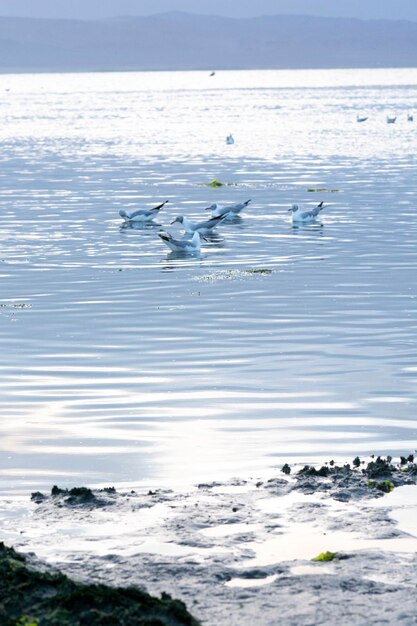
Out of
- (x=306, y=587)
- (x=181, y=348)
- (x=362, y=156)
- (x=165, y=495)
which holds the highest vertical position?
(x=362, y=156)

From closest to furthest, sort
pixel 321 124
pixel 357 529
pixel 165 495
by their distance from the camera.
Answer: pixel 357 529 → pixel 165 495 → pixel 321 124

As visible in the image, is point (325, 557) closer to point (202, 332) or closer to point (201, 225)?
point (202, 332)

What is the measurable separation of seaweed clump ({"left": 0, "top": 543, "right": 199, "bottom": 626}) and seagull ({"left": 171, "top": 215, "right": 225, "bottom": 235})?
2265 cm

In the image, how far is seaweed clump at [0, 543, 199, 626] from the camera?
8.21 meters

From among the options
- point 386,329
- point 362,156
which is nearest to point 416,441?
point 386,329

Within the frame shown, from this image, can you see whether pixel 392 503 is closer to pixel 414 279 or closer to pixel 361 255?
pixel 414 279

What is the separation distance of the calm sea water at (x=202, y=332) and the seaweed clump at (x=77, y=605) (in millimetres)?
3124

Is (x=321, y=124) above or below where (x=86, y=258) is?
above

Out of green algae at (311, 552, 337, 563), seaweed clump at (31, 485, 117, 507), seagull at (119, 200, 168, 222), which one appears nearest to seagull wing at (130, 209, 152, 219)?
seagull at (119, 200, 168, 222)

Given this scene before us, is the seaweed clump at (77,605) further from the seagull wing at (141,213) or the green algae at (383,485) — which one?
the seagull wing at (141,213)

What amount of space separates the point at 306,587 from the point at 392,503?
6.93ft

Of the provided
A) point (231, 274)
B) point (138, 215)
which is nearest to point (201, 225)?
point (138, 215)

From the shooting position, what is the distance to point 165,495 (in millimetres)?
11422

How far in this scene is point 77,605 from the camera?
8383 millimetres
